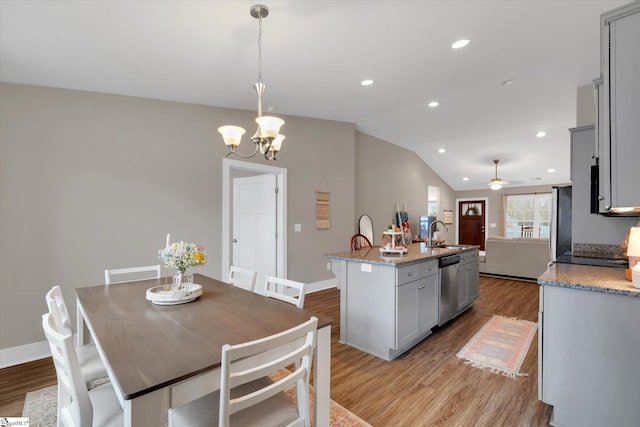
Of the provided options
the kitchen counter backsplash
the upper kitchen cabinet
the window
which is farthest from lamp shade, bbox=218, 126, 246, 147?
the window

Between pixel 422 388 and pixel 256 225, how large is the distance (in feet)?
11.0

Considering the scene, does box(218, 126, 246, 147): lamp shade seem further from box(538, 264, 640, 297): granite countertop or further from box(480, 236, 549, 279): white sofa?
box(480, 236, 549, 279): white sofa

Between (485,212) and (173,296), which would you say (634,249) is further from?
(485,212)

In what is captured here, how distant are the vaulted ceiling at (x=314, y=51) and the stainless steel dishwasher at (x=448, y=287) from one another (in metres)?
2.13

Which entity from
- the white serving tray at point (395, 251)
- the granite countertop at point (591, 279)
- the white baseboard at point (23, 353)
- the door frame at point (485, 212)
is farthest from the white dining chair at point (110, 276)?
the door frame at point (485, 212)

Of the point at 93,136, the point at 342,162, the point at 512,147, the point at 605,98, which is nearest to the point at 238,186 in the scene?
the point at 342,162

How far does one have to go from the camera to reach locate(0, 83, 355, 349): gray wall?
8.60 ft

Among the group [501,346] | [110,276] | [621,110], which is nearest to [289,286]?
[110,276]

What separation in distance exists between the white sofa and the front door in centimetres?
384

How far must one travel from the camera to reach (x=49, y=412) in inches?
78.0

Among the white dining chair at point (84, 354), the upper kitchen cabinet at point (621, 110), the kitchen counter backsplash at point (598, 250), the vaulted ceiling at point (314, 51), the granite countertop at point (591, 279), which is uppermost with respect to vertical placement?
the vaulted ceiling at point (314, 51)

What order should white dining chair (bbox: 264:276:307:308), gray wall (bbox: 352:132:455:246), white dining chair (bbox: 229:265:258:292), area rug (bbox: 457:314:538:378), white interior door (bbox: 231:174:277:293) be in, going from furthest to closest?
gray wall (bbox: 352:132:455:246) < white interior door (bbox: 231:174:277:293) < area rug (bbox: 457:314:538:378) < white dining chair (bbox: 229:265:258:292) < white dining chair (bbox: 264:276:307:308)

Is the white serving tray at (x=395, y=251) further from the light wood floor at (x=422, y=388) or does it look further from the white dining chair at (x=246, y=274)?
the white dining chair at (x=246, y=274)

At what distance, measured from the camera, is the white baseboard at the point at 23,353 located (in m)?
2.58
